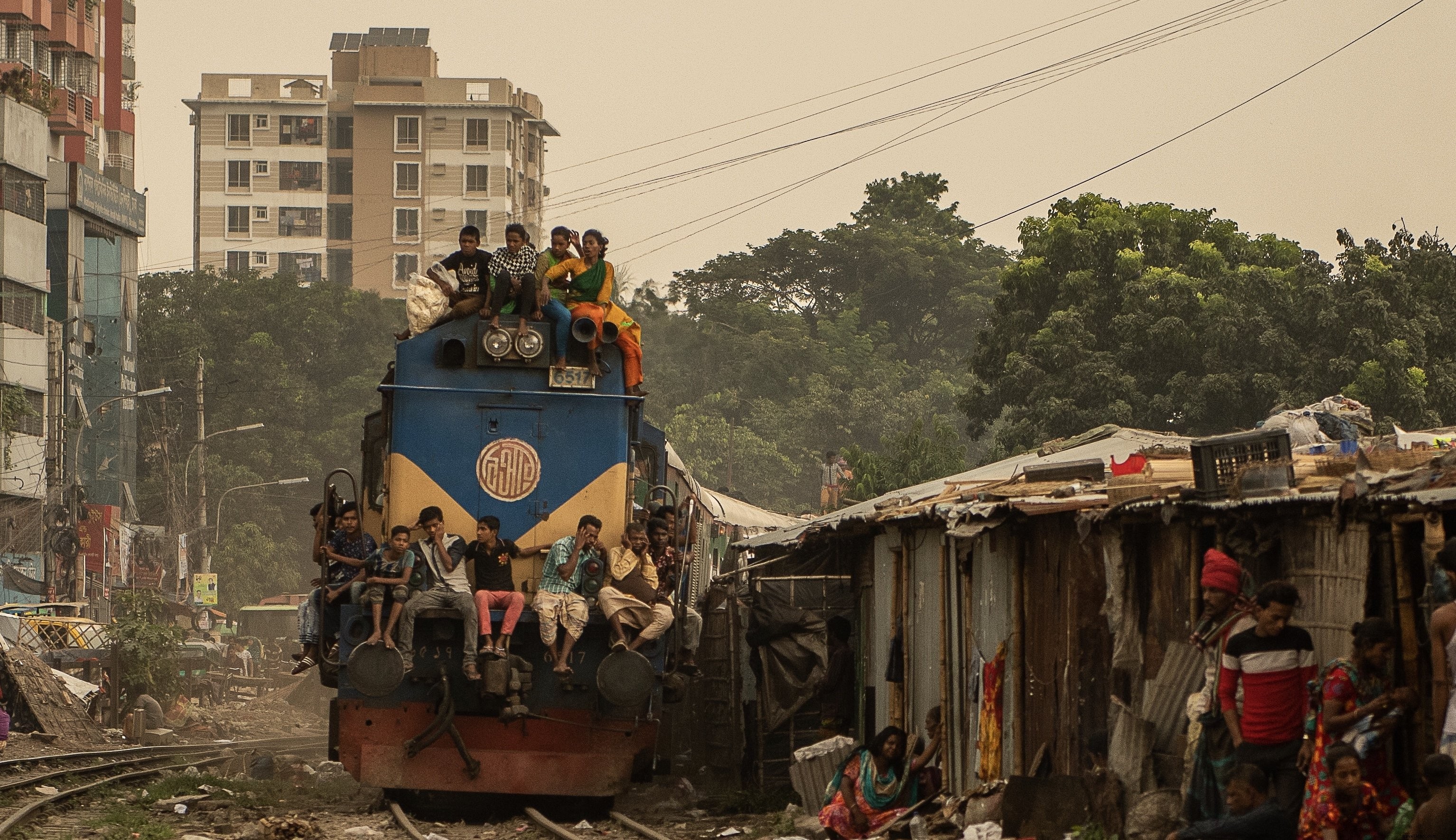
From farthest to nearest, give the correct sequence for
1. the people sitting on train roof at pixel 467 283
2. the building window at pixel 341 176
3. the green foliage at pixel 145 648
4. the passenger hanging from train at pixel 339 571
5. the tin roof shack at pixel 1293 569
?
the building window at pixel 341 176 → the green foliage at pixel 145 648 → the people sitting on train roof at pixel 467 283 → the passenger hanging from train at pixel 339 571 → the tin roof shack at pixel 1293 569

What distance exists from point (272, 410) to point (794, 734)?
177 feet

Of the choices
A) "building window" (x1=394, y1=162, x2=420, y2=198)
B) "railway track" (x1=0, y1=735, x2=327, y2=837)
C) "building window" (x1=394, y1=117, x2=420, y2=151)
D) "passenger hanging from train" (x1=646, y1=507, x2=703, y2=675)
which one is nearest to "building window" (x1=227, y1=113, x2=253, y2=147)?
"building window" (x1=394, y1=162, x2=420, y2=198)

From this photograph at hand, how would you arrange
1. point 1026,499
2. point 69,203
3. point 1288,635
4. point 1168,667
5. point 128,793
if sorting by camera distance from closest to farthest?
point 1288,635 < point 1168,667 < point 1026,499 < point 128,793 < point 69,203

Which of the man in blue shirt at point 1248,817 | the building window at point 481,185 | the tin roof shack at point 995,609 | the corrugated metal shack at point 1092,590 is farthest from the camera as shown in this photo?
the building window at point 481,185

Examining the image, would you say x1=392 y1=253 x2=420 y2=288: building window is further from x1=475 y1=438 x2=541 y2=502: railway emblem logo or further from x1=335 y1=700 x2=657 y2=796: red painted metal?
x1=335 y1=700 x2=657 y2=796: red painted metal

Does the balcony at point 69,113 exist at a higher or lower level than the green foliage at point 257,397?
higher

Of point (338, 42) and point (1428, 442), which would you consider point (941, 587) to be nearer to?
point (1428, 442)

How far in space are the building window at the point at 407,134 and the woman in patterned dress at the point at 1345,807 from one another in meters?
81.6

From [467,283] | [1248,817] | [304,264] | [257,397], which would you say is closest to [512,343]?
[467,283]

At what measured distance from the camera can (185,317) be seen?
2699 inches

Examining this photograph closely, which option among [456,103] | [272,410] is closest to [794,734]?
[272,410]

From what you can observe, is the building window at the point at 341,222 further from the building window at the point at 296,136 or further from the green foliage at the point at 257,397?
the green foliage at the point at 257,397

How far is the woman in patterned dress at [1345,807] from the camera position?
772 centimetres

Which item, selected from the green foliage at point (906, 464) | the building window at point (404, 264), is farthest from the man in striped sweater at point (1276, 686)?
the building window at point (404, 264)
